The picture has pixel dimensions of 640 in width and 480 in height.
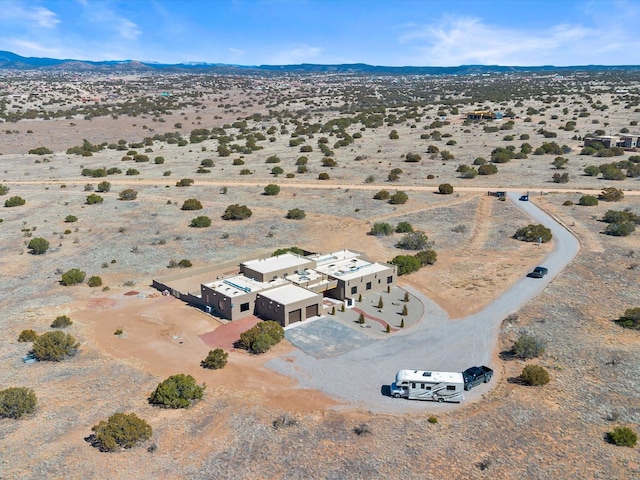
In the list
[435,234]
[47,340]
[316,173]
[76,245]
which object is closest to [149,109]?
[316,173]

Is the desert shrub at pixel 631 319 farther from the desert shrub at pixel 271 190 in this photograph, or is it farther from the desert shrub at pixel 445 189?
the desert shrub at pixel 271 190

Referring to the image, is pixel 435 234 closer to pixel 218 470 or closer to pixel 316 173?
pixel 316 173

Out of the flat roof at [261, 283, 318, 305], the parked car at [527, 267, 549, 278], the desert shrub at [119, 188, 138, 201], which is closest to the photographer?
the flat roof at [261, 283, 318, 305]

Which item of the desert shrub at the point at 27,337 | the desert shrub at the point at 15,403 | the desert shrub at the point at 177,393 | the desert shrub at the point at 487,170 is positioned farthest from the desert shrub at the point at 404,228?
the desert shrub at the point at 15,403

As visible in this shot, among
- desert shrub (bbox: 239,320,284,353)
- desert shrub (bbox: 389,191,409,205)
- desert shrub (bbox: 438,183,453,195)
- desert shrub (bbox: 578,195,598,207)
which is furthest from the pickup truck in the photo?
desert shrub (bbox: 438,183,453,195)

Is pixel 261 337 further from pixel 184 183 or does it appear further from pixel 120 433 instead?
pixel 184 183

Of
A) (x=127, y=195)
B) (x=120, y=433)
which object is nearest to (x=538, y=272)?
(x=120, y=433)

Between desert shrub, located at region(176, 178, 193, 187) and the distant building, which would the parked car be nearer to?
the distant building
